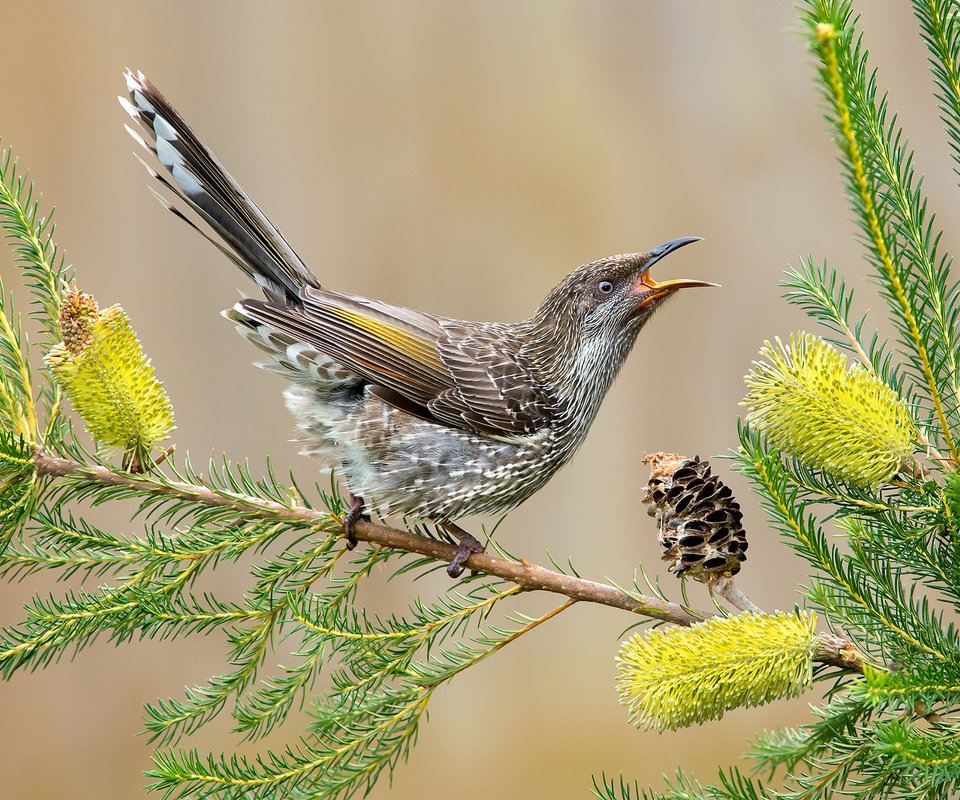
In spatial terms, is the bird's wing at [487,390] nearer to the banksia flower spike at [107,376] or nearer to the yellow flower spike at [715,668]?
Result: the banksia flower spike at [107,376]

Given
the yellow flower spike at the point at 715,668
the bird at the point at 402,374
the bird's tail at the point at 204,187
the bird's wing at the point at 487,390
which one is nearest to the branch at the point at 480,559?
the yellow flower spike at the point at 715,668

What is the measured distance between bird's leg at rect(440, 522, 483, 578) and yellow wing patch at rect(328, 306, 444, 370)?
1.54 feet

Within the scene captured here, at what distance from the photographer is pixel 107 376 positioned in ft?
4.24

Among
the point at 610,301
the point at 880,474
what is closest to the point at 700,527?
the point at 880,474

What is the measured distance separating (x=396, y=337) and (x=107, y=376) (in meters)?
1.04

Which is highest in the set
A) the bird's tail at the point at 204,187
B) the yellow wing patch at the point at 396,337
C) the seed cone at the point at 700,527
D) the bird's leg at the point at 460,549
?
the bird's tail at the point at 204,187

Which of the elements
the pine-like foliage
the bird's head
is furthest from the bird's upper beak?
the pine-like foliage

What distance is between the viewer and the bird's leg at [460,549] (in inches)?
69.7

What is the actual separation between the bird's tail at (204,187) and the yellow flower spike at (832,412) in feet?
4.47

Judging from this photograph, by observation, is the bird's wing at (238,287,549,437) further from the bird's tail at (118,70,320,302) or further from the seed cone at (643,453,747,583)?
the seed cone at (643,453,747,583)

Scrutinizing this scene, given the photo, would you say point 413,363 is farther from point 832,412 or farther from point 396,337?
point 832,412

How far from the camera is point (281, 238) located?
6.91 feet

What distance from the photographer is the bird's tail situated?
6.19 ft

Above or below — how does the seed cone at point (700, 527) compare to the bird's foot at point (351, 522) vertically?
below
